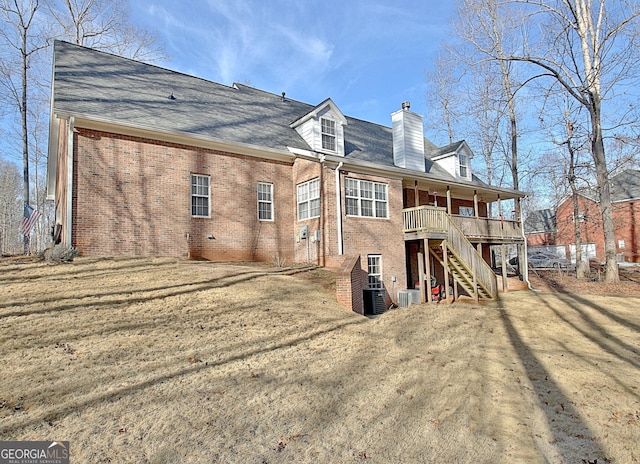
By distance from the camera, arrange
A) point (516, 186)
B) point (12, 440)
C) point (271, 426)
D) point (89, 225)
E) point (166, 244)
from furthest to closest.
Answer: point (516, 186) → point (166, 244) → point (89, 225) → point (271, 426) → point (12, 440)

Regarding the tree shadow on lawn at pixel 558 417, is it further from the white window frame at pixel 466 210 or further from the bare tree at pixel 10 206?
the bare tree at pixel 10 206

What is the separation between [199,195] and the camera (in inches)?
524

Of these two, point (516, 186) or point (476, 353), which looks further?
point (516, 186)

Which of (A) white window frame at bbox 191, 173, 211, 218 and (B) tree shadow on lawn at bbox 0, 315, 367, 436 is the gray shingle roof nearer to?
(A) white window frame at bbox 191, 173, 211, 218

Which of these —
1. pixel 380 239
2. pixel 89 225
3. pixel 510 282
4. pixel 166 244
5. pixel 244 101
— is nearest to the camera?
pixel 89 225

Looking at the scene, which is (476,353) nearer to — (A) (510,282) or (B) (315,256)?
(B) (315,256)

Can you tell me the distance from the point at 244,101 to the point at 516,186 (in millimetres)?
18328

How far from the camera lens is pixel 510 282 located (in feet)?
65.5

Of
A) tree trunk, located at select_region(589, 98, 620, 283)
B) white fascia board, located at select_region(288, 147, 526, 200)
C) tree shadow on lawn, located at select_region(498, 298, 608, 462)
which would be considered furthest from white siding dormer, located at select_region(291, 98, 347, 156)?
tree shadow on lawn, located at select_region(498, 298, 608, 462)

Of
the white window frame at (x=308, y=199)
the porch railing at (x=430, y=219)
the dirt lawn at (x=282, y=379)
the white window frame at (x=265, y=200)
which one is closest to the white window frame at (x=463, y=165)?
the porch railing at (x=430, y=219)

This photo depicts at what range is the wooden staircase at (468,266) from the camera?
47.3ft

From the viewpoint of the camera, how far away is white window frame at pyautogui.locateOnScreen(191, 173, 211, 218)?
13211 mm

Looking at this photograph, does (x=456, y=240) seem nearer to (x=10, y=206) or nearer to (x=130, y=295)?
(x=130, y=295)

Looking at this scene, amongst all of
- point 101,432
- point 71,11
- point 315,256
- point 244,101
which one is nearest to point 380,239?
point 315,256
